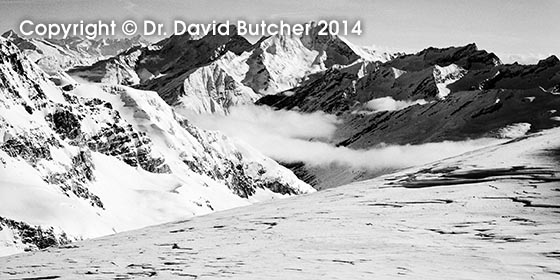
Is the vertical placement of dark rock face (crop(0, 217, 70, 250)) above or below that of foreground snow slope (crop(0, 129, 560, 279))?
below

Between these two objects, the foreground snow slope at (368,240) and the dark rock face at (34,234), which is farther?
the dark rock face at (34,234)

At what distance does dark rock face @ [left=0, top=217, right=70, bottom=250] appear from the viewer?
17062cm

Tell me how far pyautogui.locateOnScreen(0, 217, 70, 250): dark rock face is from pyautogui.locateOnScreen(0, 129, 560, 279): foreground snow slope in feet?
544

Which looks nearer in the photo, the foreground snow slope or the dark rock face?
the foreground snow slope

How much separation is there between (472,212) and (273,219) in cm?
733

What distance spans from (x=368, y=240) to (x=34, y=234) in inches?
7168

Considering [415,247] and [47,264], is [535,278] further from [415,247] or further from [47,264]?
[47,264]

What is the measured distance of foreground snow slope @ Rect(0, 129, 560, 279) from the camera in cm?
1312

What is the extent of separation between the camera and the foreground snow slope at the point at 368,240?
13.1 meters

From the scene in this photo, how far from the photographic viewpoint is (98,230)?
619 ft

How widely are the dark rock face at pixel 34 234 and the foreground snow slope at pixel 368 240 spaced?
16581 cm

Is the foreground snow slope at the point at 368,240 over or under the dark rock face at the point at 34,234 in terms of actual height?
over

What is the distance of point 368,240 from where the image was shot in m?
16.0

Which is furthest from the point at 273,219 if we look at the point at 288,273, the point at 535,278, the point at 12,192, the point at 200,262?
the point at 12,192
